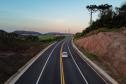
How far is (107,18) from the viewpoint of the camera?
103m

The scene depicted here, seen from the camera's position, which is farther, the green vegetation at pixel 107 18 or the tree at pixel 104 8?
the tree at pixel 104 8

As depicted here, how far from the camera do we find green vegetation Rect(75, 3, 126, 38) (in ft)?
300

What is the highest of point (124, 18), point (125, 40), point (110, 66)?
point (124, 18)

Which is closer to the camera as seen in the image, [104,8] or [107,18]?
[107,18]

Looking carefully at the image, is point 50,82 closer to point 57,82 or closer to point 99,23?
point 57,82

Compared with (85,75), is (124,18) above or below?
above

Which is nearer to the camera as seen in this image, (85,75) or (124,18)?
(85,75)

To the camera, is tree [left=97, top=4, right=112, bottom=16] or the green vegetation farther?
tree [left=97, top=4, right=112, bottom=16]

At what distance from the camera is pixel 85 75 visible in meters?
28.4

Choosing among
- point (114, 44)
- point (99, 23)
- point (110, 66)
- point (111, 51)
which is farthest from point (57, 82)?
point (99, 23)

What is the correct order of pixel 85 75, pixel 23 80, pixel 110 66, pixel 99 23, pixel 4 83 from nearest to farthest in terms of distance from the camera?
pixel 4 83, pixel 23 80, pixel 85 75, pixel 110 66, pixel 99 23

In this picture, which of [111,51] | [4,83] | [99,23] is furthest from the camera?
[99,23]

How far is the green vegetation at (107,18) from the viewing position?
9149cm

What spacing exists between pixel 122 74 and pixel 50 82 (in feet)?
33.0
